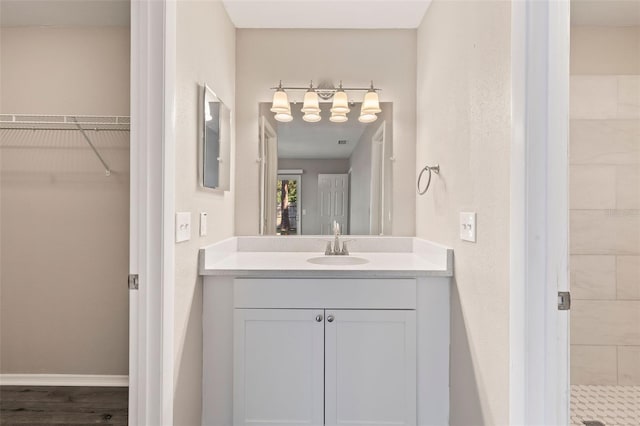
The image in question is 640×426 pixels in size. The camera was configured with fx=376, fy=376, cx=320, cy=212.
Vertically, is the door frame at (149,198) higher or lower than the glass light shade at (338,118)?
lower

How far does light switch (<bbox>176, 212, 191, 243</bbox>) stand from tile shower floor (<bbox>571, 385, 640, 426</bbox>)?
2.13 metres

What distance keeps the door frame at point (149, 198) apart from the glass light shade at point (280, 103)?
1.04 m

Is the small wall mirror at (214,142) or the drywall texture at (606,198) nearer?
the small wall mirror at (214,142)

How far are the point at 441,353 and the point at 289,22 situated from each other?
202 cm

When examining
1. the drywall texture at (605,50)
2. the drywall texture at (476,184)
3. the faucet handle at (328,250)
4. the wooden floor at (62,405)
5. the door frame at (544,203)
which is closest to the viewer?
the door frame at (544,203)

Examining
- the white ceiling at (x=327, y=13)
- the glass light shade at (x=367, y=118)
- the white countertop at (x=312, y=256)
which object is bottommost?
the white countertop at (x=312, y=256)

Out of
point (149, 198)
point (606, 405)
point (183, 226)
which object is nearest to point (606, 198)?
point (606, 405)

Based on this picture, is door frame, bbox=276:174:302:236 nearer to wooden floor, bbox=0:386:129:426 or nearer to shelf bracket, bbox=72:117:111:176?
shelf bracket, bbox=72:117:111:176

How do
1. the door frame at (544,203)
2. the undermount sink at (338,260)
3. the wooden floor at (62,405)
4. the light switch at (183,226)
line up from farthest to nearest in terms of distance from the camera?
the undermount sink at (338,260), the wooden floor at (62,405), the light switch at (183,226), the door frame at (544,203)

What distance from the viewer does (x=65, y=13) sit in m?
2.21

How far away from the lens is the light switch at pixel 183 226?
4.65ft

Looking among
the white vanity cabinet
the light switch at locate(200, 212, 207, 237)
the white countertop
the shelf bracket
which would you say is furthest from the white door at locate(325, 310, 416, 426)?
the shelf bracket

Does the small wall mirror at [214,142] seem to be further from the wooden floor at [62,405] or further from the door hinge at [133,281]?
the wooden floor at [62,405]

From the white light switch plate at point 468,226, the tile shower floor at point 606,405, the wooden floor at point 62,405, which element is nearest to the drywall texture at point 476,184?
the white light switch plate at point 468,226
